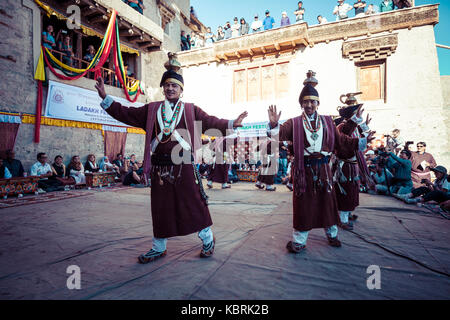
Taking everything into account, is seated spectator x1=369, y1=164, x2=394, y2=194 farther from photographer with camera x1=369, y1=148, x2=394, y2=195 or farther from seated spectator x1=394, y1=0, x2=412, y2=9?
seated spectator x1=394, y1=0, x2=412, y2=9

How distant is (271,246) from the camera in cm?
273

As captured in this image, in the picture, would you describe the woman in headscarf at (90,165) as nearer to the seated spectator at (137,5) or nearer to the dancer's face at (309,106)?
the seated spectator at (137,5)

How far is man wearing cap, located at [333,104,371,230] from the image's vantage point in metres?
3.29

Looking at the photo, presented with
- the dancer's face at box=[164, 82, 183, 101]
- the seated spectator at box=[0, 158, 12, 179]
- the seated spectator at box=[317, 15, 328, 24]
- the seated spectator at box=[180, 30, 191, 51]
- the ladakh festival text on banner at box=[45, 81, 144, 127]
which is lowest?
the seated spectator at box=[0, 158, 12, 179]

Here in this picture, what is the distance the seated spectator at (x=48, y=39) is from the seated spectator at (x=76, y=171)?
4033mm

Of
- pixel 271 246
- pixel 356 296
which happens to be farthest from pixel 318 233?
pixel 356 296

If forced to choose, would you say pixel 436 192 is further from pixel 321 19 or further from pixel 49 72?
pixel 49 72

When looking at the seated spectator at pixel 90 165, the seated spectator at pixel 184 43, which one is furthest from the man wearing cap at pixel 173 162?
the seated spectator at pixel 184 43

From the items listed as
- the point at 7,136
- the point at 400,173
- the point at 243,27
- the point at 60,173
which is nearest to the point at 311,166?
the point at 400,173

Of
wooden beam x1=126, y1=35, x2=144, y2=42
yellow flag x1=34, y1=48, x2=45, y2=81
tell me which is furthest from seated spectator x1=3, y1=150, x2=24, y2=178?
wooden beam x1=126, y1=35, x2=144, y2=42

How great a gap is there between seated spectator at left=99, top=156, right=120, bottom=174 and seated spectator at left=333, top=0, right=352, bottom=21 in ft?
38.9

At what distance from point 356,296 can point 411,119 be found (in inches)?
411

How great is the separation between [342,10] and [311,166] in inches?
453
